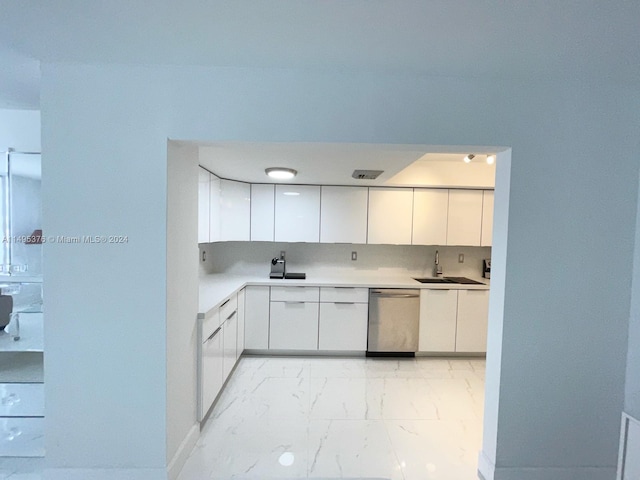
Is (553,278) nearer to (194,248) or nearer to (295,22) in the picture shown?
(295,22)

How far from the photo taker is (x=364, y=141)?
1.63 meters

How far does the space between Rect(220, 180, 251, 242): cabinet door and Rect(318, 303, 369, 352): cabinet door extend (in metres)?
1.34

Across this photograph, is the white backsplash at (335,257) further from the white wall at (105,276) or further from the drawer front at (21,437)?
the white wall at (105,276)

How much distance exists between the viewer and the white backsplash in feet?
13.2

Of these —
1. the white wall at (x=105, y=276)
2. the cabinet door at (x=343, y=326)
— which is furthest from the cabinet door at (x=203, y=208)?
the cabinet door at (x=343, y=326)

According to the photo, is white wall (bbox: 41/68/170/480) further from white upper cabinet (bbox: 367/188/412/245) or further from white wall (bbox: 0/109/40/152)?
white upper cabinet (bbox: 367/188/412/245)

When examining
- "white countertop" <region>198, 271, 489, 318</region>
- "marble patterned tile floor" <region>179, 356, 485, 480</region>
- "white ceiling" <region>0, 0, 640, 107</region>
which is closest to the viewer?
"white ceiling" <region>0, 0, 640, 107</region>

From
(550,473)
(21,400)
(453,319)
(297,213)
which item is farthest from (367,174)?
(21,400)

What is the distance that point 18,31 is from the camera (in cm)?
128

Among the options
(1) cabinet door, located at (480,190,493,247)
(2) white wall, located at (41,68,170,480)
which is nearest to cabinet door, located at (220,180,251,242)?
(2) white wall, located at (41,68,170,480)

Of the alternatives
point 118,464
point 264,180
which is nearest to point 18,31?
point 118,464

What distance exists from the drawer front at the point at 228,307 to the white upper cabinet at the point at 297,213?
103 cm

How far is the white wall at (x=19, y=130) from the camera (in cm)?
200

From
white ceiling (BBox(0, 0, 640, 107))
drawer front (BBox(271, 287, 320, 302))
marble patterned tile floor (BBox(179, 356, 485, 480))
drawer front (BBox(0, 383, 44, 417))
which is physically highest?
white ceiling (BBox(0, 0, 640, 107))
